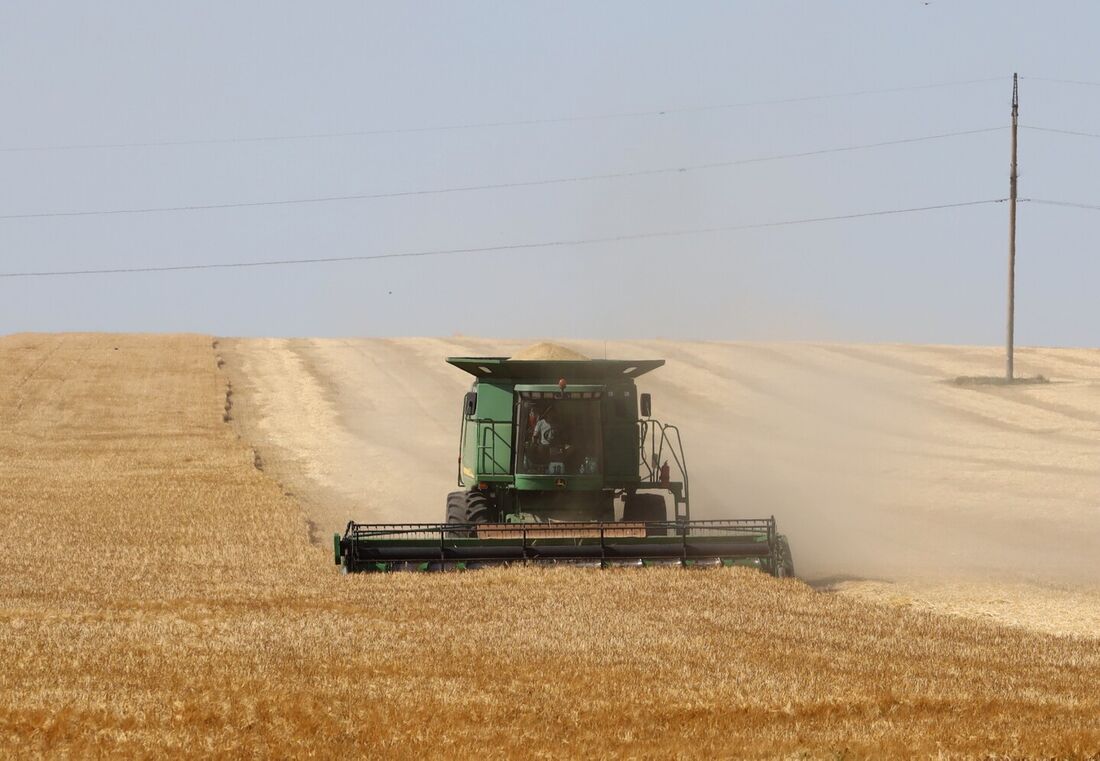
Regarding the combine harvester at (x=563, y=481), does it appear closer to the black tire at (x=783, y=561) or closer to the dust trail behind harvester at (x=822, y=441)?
the black tire at (x=783, y=561)

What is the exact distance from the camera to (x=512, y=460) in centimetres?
2025

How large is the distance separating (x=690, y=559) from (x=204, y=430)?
79.4 ft

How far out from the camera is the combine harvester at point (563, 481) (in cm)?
1817

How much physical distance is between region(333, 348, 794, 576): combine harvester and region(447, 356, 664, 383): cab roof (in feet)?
0.05

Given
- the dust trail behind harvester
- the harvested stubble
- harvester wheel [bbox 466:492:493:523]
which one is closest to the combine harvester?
harvester wheel [bbox 466:492:493:523]

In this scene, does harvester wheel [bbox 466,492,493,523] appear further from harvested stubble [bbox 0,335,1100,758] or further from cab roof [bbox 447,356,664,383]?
harvested stubble [bbox 0,335,1100,758]

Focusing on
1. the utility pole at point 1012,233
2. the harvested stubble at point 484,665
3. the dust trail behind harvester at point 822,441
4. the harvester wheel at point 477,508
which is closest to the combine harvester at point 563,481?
the harvester wheel at point 477,508

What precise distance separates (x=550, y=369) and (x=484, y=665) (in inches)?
358

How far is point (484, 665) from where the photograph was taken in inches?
473

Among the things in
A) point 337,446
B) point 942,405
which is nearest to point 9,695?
point 337,446

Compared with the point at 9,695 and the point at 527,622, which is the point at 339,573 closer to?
the point at 527,622

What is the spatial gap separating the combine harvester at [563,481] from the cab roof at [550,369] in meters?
0.01

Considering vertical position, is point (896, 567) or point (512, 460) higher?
point (512, 460)

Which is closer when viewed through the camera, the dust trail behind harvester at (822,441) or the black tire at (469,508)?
the black tire at (469,508)
